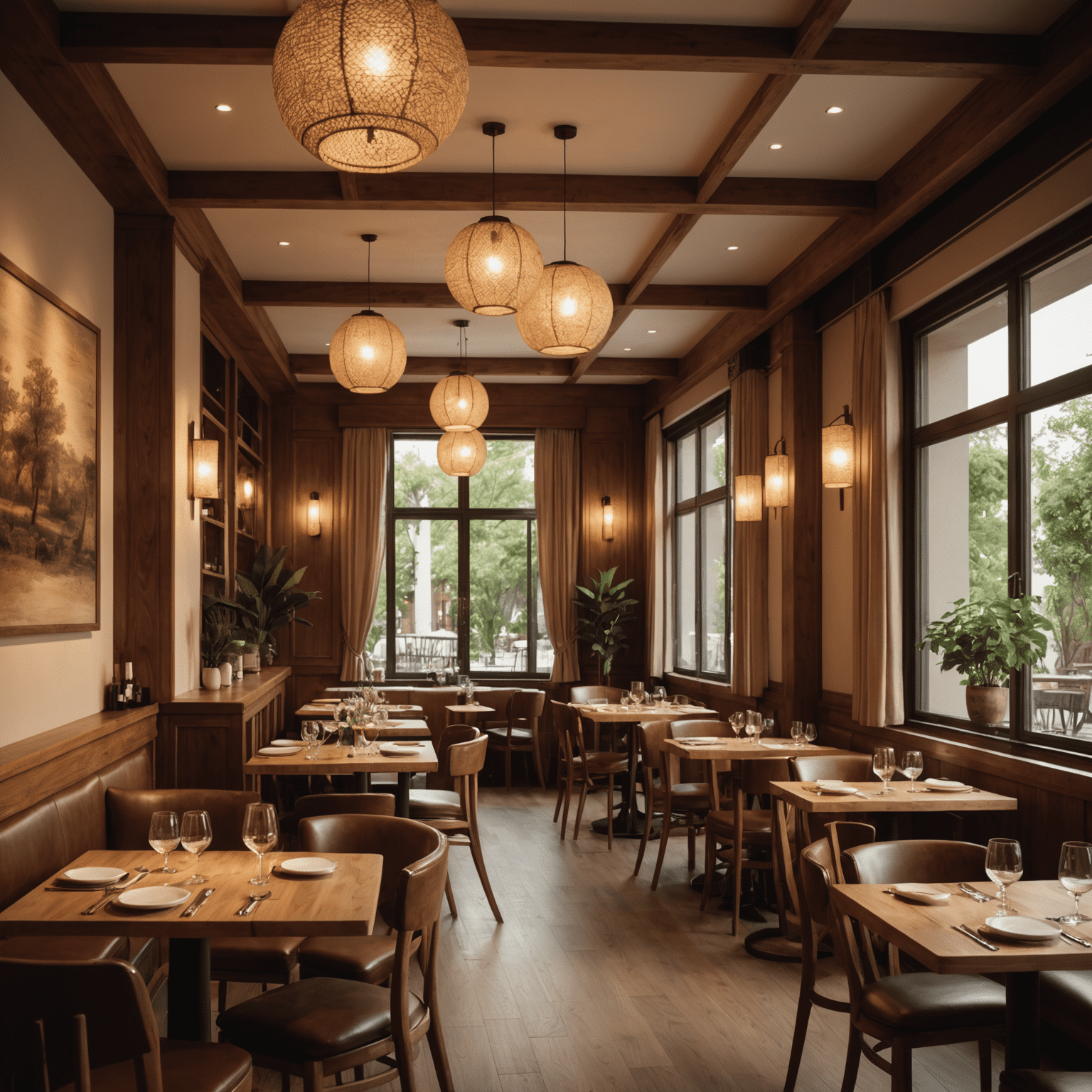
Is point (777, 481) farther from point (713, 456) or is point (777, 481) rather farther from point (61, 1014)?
point (61, 1014)

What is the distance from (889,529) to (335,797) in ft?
11.2

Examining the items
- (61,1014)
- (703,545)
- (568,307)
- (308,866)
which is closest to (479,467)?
(703,545)

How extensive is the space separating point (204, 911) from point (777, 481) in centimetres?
526

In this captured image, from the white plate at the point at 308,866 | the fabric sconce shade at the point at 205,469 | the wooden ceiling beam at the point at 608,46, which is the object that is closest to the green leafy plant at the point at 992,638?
the wooden ceiling beam at the point at 608,46

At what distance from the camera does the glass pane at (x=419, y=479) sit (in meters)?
10.8

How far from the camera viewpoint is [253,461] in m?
9.75

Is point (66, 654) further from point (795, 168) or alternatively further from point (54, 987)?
point (795, 168)

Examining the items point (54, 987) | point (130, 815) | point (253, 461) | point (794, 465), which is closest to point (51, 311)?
point (130, 815)

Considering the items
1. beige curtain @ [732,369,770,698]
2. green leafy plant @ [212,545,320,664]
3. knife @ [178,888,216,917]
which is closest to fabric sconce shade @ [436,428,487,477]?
green leafy plant @ [212,545,320,664]

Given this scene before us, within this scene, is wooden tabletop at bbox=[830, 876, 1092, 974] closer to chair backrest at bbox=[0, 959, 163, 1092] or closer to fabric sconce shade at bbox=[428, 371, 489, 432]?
chair backrest at bbox=[0, 959, 163, 1092]

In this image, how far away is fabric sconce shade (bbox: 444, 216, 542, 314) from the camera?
13.7 feet

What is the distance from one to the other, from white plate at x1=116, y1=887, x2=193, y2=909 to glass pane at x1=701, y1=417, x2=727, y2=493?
670 centimetres

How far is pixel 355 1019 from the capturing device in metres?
2.83

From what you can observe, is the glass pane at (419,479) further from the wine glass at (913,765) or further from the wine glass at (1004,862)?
the wine glass at (1004,862)
